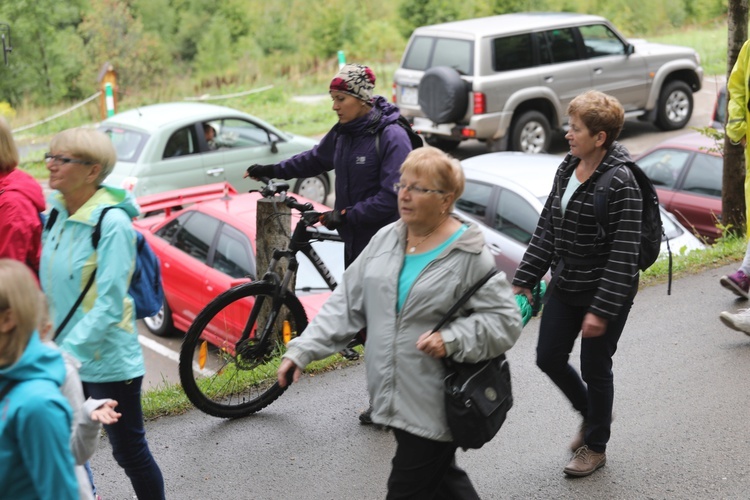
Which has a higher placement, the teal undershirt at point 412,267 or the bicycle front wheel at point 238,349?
the teal undershirt at point 412,267

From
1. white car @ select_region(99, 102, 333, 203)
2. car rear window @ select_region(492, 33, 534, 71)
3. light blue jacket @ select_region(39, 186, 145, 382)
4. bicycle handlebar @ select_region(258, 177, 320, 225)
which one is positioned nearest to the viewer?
light blue jacket @ select_region(39, 186, 145, 382)

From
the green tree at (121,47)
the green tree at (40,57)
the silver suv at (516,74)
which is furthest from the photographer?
the green tree at (40,57)

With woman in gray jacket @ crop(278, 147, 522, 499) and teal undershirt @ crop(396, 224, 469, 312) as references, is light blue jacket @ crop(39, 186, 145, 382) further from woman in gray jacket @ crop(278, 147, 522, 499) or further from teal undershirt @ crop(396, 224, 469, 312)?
teal undershirt @ crop(396, 224, 469, 312)

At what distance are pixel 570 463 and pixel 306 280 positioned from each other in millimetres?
4264

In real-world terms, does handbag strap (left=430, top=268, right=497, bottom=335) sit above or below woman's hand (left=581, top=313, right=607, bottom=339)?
above

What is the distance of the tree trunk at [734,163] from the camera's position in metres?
8.29

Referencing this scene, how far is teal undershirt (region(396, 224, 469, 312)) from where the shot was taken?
11.5 feet

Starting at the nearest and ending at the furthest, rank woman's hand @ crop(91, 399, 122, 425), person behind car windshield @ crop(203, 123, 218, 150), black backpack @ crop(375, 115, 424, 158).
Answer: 1. woman's hand @ crop(91, 399, 122, 425)
2. black backpack @ crop(375, 115, 424, 158)
3. person behind car windshield @ crop(203, 123, 218, 150)

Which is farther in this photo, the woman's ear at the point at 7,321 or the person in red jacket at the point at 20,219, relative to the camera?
the person in red jacket at the point at 20,219

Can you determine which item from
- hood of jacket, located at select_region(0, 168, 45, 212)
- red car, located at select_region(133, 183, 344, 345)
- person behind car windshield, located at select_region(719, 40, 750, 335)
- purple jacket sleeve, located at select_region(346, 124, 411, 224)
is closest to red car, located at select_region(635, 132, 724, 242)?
red car, located at select_region(133, 183, 344, 345)

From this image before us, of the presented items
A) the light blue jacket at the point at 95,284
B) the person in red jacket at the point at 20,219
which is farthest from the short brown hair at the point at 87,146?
the person in red jacket at the point at 20,219

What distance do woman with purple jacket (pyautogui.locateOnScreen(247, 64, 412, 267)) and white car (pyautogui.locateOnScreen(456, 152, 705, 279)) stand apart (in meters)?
4.25

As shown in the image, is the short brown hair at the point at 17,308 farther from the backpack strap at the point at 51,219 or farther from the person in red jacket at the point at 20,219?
the person in red jacket at the point at 20,219

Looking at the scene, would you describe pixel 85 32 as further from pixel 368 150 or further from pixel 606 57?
pixel 368 150
